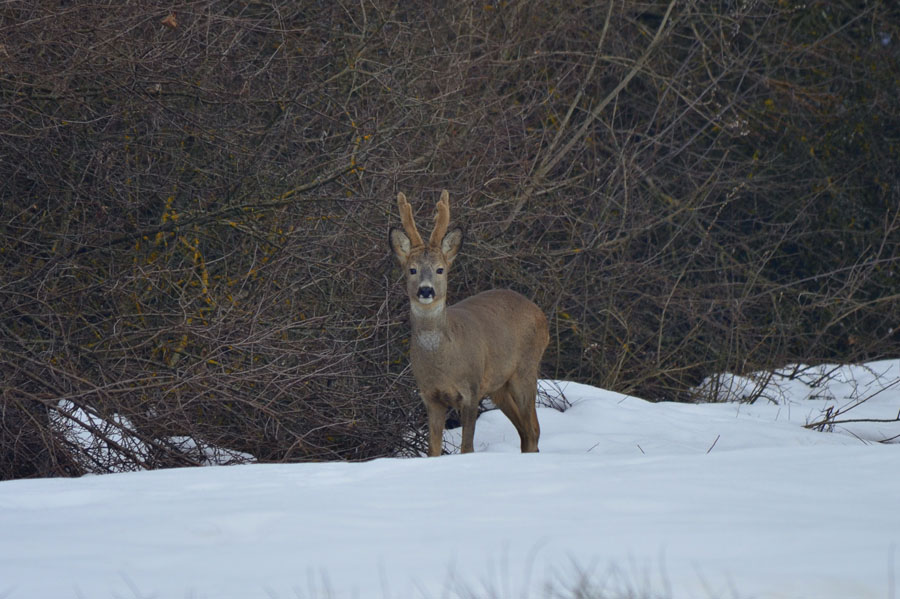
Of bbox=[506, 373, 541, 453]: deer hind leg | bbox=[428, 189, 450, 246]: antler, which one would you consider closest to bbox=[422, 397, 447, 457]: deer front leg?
bbox=[506, 373, 541, 453]: deer hind leg

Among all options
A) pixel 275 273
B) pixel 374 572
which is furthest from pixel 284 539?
pixel 275 273

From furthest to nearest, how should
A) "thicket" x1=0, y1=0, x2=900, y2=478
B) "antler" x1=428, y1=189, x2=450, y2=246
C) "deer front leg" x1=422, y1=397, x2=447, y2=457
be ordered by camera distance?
"antler" x1=428, y1=189, x2=450, y2=246
"deer front leg" x1=422, y1=397, x2=447, y2=457
"thicket" x1=0, y1=0, x2=900, y2=478

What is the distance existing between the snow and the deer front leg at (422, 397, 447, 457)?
71.7 inches

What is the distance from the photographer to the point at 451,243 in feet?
22.0

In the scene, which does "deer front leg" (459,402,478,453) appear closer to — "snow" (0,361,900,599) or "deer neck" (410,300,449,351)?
"deer neck" (410,300,449,351)

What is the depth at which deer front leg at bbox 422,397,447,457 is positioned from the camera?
6609 millimetres

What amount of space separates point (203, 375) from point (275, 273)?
1.35 meters

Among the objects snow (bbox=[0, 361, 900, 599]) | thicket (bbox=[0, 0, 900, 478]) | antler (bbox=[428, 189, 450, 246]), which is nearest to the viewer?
snow (bbox=[0, 361, 900, 599])

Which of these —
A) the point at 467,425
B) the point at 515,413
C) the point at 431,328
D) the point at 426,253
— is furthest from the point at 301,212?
the point at 467,425

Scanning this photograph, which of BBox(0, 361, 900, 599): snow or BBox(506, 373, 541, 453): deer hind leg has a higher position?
BBox(0, 361, 900, 599): snow

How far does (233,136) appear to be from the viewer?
7.54 metres

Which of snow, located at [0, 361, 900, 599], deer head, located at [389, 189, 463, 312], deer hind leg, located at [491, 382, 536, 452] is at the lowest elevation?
deer hind leg, located at [491, 382, 536, 452]

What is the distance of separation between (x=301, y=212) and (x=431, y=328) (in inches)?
64.0

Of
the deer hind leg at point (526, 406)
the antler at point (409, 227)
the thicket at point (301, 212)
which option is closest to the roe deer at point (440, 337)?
the antler at point (409, 227)
